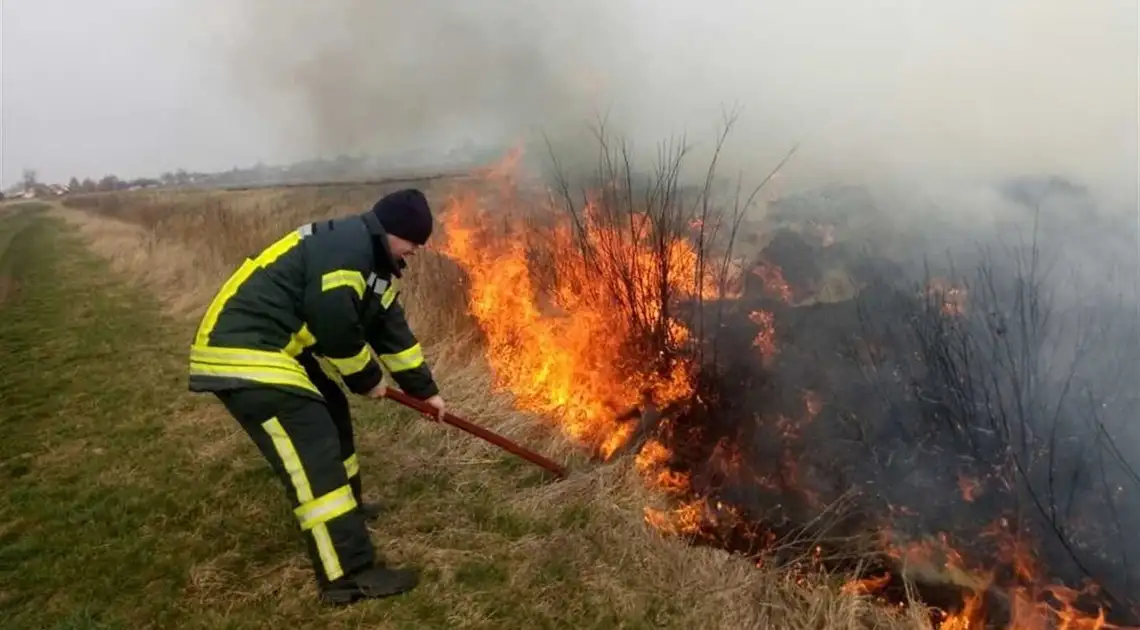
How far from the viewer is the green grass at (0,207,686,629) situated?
3809 mm

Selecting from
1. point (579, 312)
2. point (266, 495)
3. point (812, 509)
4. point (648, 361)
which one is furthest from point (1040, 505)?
point (266, 495)

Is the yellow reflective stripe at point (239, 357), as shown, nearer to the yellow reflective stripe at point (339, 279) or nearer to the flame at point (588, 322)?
the yellow reflective stripe at point (339, 279)

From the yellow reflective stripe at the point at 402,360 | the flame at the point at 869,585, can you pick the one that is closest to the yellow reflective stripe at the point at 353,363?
the yellow reflective stripe at the point at 402,360

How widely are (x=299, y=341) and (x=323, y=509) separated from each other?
35.2 inches

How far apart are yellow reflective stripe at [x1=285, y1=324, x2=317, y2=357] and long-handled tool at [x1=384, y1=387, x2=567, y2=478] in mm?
557

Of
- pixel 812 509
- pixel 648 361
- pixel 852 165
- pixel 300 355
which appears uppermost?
pixel 852 165

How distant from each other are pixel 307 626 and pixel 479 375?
3.50 metres

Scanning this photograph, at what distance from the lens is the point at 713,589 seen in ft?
13.3

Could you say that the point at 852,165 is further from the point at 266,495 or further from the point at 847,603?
the point at 266,495

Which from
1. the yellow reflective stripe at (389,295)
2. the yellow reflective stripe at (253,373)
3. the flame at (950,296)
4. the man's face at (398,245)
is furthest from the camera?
the flame at (950,296)

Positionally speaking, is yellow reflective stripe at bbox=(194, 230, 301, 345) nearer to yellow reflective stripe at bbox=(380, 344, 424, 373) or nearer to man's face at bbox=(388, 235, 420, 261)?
man's face at bbox=(388, 235, 420, 261)

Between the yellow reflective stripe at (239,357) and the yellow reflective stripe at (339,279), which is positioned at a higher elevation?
the yellow reflective stripe at (339,279)

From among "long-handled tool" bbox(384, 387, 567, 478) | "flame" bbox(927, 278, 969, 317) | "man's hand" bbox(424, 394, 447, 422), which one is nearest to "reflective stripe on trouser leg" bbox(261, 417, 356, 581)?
"long-handled tool" bbox(384, 387, 567, 478)

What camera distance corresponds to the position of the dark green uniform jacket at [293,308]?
11.5 ft
